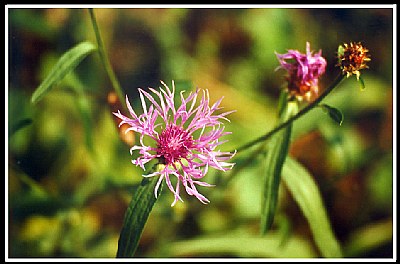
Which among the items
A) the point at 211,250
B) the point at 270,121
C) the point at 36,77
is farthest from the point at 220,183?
the point at 36,77

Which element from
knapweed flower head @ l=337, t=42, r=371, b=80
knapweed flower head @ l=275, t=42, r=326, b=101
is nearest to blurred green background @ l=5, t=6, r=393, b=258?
knapweed flower head @ l=275, t=42, r=326, b=101

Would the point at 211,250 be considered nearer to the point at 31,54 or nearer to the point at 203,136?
the point at 203,136

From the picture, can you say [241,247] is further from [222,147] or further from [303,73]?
[303,73]

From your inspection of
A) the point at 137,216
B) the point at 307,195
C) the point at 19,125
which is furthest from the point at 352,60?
the point at 19,125

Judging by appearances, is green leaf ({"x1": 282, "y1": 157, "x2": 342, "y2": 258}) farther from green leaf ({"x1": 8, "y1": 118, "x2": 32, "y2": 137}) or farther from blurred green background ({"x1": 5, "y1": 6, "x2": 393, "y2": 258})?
green leaf ({"x1": 8, "y1": 118, "x2": 32, "y2": 137})

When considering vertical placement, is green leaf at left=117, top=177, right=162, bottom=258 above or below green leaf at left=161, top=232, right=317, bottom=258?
above
